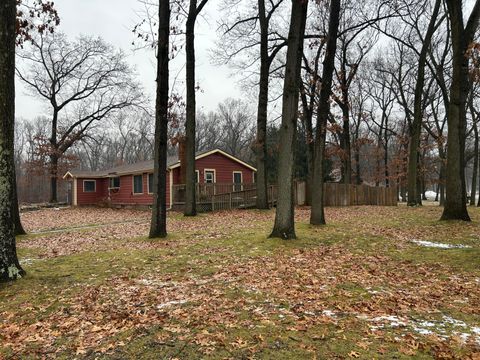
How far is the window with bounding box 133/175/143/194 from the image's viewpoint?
91.2 feet

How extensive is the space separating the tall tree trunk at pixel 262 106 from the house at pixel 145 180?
11.2 ft

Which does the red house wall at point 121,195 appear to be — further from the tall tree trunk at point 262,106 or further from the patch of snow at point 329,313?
the patch of snow at point 329,313

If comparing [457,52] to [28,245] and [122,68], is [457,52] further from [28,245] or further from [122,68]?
[122,68]

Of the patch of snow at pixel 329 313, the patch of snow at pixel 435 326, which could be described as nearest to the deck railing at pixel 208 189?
the patch of snow at pixel 329 313

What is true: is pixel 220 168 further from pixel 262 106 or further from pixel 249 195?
pixel 262 106

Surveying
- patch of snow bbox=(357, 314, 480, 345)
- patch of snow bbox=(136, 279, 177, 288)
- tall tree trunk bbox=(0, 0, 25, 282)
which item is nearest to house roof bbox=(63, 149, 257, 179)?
tall tree trunk bbox=(0, 0, 25, 282)

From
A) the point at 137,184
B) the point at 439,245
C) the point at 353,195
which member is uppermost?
the point at 137,184

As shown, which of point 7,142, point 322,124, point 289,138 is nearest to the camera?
point 7,142

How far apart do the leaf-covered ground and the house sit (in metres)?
14.4

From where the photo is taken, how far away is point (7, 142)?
19.5 feet

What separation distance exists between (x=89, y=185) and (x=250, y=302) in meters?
32.1

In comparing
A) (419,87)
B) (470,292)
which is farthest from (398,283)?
(419,87)

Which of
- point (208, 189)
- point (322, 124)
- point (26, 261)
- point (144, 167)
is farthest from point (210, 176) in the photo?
point (26, 261)

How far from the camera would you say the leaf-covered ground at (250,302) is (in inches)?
146
